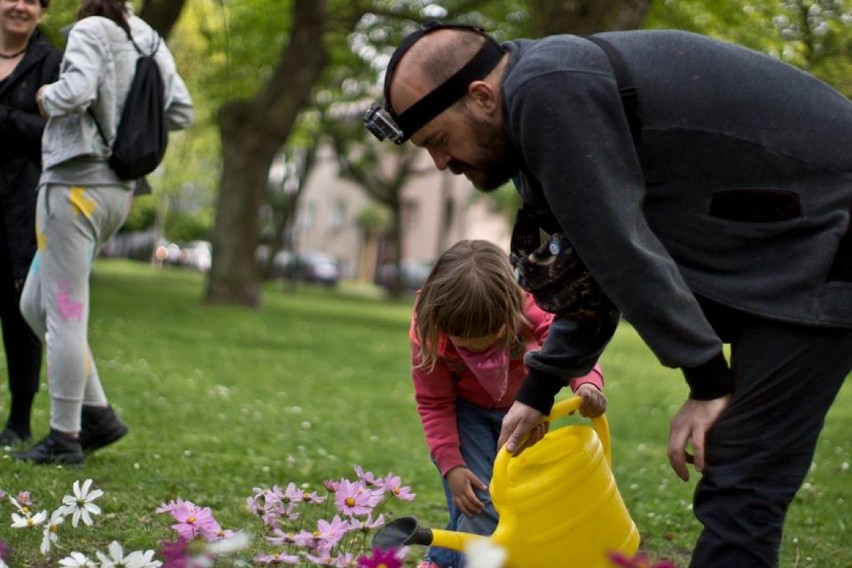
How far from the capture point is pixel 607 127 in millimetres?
2627

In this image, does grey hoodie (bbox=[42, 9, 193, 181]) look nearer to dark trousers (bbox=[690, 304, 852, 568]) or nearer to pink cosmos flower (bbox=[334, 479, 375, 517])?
pink cosmos flower (bbox=[334, 479, 375, 517])

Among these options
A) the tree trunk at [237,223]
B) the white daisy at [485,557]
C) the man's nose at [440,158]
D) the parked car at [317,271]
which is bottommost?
the parked car at [317,271]

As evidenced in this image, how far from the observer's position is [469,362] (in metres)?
3.97

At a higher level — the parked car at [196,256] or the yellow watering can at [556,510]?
the yellow watering can at [556,510]

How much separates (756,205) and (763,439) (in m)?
0.48

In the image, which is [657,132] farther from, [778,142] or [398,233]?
[398,233]

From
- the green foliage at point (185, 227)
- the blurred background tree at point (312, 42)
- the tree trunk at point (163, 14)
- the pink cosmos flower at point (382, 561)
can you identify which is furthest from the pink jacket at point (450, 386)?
the green foliage at point (185, 227)

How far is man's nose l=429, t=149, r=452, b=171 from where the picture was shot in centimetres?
281

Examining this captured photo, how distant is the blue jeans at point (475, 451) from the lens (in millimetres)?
4047

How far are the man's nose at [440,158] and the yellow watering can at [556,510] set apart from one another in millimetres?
723

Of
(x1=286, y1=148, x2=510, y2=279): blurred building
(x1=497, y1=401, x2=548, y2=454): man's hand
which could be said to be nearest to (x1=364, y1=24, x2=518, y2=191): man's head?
(x1=497, y1=401, x2=548, y2=454): man's hand

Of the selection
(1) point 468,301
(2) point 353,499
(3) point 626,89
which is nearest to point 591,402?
(1) point 468,301

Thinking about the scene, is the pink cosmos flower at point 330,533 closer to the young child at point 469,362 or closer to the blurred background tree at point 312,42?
the young child at point 469,362

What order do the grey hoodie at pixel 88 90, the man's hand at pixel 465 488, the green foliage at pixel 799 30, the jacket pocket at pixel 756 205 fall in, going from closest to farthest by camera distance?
the jacket pocket at pixel 756 205 → the man's hand at pixel 465 488 → the grey hoodie at pixel 88 90 → the green foliage at pixel 799 30
